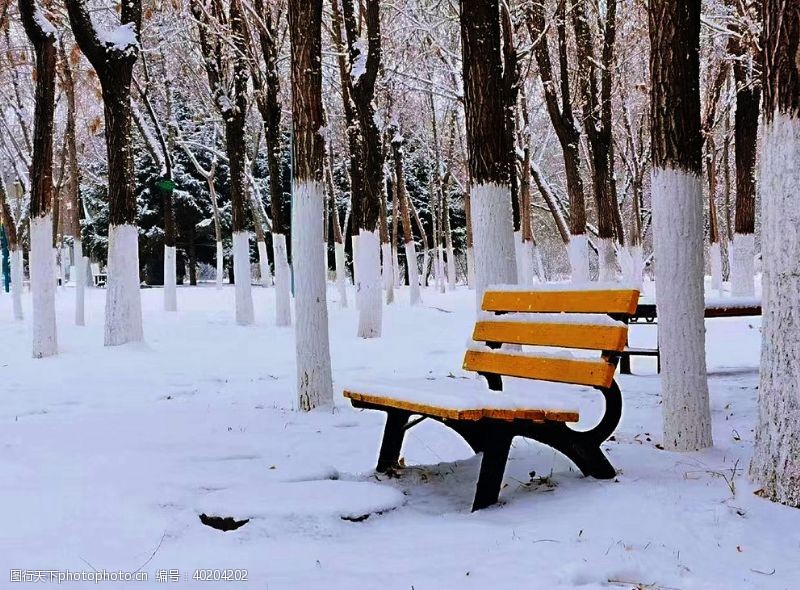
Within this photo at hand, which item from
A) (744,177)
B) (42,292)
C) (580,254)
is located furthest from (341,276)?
(42,292)

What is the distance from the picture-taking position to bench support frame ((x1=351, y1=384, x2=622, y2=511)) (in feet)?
10.1

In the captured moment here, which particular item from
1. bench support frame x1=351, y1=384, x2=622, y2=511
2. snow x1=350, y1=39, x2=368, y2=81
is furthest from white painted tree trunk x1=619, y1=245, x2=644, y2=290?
bench support frame x1=351, y1=384, x2=622, y2=511

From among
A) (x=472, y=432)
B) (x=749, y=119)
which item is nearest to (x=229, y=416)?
(x=472, y=432)

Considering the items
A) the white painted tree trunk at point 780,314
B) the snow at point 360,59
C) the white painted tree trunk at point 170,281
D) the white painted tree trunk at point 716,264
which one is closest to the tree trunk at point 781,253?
the white painted tree trunk at point 780,314

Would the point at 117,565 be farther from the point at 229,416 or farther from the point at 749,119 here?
the point at 749,119

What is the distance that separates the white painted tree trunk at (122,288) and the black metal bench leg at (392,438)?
692cm

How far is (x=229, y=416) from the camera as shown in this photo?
5492 mm

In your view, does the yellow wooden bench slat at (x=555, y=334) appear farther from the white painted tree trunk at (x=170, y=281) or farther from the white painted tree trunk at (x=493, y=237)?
the white painted tree trunk at (x=170, y=281)

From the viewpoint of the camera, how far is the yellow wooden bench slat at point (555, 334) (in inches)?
130

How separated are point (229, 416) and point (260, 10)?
7869 millimetres

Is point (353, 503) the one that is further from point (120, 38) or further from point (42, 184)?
point (120, 38)

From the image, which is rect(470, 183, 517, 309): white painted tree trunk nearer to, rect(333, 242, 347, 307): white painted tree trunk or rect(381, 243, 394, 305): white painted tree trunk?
rect(381, 243, 394, 305): white painted tree trunk

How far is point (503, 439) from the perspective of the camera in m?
3.09

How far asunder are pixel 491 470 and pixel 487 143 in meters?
3.45
